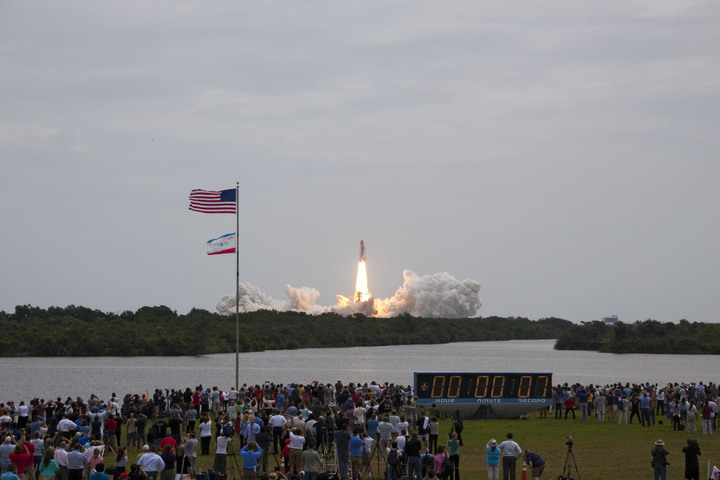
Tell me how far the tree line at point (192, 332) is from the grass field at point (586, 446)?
2841 inches

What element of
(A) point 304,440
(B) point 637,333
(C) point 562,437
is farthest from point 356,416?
(B) point 637,333

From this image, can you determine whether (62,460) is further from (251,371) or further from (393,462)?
(251,371)

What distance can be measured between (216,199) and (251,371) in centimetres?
4198

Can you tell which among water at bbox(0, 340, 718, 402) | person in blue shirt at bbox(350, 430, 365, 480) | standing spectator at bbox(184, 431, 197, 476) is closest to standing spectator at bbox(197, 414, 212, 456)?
standing spectator at bbox(184, 431, 197, 476)

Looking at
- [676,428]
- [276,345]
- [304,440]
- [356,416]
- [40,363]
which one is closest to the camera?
[304,440]

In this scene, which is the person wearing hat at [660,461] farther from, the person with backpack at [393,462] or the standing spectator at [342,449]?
the standing spectator at [342,449]

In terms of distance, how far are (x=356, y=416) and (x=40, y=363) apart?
69856 millimetres

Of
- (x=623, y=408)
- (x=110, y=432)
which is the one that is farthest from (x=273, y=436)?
(x=623, y=408)

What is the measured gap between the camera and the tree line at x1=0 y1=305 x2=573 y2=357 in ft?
326

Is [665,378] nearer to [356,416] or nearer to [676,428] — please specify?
[676,428]

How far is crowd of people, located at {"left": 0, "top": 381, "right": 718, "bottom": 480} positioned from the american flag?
7.25 m

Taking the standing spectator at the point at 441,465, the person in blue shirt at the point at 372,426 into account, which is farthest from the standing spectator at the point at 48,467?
the person in blue shirt at the point at 372,426

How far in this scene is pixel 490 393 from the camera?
35.3 m

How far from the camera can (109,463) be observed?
23719 mm
